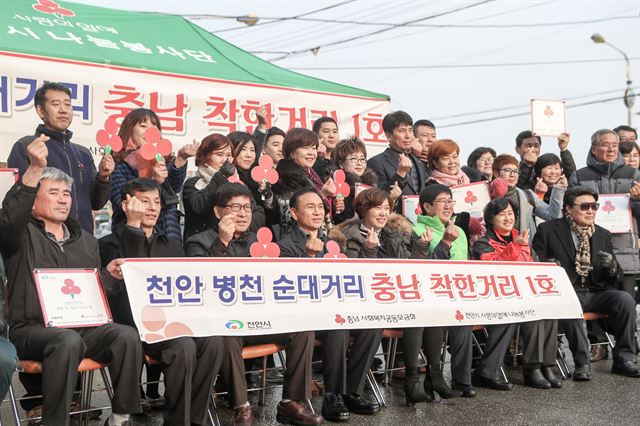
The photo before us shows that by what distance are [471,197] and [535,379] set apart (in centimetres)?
167

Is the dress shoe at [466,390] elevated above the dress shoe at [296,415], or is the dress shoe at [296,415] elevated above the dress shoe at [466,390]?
the dress shoe at [296,415]

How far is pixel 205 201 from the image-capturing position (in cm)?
553

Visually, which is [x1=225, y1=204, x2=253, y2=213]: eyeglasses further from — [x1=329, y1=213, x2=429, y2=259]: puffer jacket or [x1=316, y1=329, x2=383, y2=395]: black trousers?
[x1=316, y1=329, x2=383, y2=395]: black trousers

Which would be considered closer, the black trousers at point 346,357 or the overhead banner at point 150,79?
the black trousers at point 346,357

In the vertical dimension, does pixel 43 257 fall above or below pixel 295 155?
below

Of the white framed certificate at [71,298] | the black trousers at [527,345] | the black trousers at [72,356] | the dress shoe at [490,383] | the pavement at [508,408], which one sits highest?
the white framed certificate at [71,298]

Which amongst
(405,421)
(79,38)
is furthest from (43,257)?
(79,38)

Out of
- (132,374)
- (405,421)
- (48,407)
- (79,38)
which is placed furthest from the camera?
(79,38)

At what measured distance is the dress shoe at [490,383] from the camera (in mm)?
6083

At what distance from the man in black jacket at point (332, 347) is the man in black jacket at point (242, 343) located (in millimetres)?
210

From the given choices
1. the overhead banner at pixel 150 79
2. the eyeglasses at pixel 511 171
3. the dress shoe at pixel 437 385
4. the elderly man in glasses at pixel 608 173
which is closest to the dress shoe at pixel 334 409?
the dress shoe at pixel 437 385

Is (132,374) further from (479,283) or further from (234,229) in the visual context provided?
(479,283)

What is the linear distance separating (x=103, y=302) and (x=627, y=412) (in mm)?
3625

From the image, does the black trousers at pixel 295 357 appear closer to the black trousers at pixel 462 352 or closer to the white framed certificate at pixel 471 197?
the black trousers at pixel 462 352
